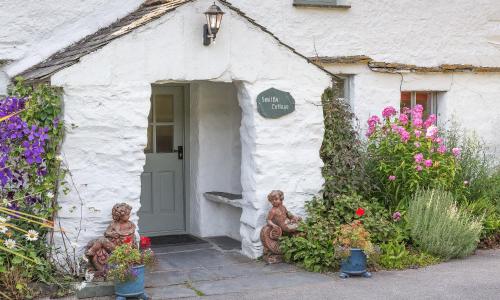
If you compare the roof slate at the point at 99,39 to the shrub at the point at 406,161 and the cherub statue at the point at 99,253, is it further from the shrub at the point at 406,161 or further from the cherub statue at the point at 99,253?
the shrub at the point at 406,161

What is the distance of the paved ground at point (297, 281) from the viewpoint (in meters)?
6.82

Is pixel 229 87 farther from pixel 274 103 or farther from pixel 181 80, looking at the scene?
pixel 181 80

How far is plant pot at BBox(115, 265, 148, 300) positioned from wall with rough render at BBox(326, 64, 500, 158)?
4491mm

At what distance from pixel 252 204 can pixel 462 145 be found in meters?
3.78

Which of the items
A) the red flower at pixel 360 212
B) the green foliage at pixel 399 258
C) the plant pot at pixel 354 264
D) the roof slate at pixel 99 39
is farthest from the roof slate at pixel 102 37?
the green foliage at pixel 399 258

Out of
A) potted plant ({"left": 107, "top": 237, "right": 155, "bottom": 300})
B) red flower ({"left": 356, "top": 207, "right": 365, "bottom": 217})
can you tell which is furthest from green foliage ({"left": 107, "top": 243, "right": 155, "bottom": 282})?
red flower ({"left": 356, "top": 207, "right": 365, "bottom": 217})

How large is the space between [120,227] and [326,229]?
2.27 meters

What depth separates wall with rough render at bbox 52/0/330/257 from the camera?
7.15 meters

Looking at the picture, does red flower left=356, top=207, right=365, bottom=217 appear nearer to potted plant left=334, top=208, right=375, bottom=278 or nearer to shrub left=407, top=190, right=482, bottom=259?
potted plant left=334, top=208, right=375, bottom=278

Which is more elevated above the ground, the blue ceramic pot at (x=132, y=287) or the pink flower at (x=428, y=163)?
the pink flower at (x=428, y=163)

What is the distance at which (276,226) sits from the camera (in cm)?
793

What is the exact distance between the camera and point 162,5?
27.3ft

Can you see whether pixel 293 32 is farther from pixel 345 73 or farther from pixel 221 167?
pixel 221 167

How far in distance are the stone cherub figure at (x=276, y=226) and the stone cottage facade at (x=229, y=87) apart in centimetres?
21
